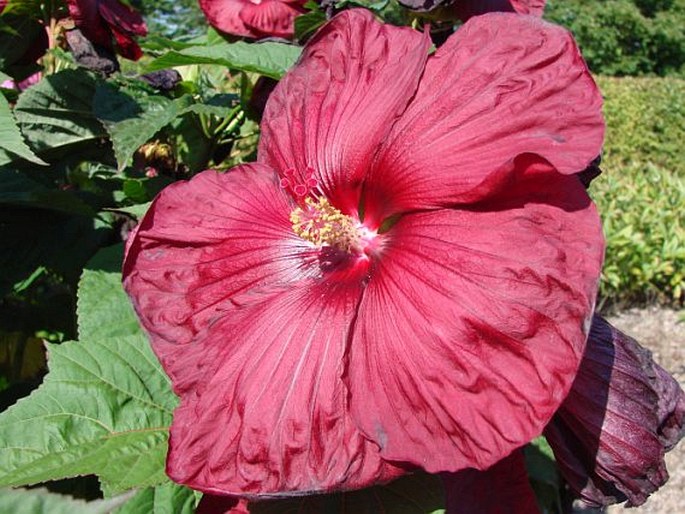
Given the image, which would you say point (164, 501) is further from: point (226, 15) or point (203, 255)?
point (226, 15)

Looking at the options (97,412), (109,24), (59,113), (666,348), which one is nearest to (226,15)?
Answer: (109,24)

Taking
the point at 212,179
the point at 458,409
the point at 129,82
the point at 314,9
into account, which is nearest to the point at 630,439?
the point at 458,409

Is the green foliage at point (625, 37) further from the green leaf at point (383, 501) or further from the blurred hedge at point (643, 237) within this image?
the green leaf at point (383, 501)

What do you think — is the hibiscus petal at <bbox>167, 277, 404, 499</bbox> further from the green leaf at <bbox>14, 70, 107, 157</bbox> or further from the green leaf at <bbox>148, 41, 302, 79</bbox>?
the green leaf at <bbox>14, 70, 107, 157</bbox>

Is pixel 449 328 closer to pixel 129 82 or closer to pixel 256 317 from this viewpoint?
pixel 256 317

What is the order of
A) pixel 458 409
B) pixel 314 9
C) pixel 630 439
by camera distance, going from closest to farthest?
pixel 458 409 < pixel 630 439 < pixel 314 9

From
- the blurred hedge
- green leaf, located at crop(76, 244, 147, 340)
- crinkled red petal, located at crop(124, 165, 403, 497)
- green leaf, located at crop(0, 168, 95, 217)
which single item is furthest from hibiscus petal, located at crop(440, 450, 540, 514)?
the blurred hedge
